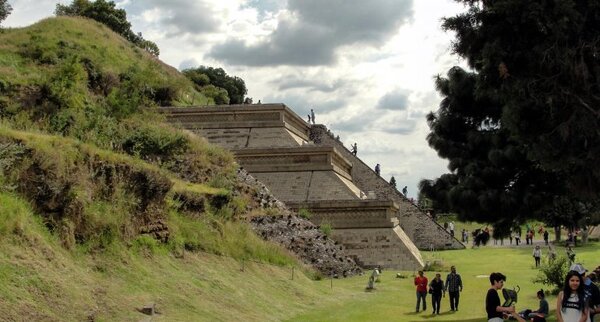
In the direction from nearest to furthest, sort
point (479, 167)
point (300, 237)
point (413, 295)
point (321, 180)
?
point (479, 167), point (413, 295), point (300, 237), point (321, 180)

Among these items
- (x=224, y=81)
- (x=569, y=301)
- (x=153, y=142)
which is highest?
(x=224, y=81)

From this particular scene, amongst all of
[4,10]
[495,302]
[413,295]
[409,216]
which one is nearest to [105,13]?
[4,10]

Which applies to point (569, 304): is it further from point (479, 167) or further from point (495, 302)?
point (479, 167)

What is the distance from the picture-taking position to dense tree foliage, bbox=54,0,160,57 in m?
49.9

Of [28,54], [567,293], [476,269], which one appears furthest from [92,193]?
[28,54]

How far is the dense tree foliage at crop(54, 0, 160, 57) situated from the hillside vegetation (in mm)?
31968

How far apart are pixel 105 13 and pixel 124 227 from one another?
1667 inches

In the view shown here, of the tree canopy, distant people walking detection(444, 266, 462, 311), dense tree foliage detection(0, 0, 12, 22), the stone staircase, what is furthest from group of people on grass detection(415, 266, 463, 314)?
dense tree foliage detection(0, 0, 12, 22)

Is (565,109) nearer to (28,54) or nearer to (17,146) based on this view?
(17,146)

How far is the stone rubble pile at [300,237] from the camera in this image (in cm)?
1795

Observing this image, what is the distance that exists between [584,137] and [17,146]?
29.8 feet

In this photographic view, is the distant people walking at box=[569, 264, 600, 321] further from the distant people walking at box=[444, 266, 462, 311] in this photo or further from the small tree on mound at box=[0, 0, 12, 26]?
the small tree on mound at box=[0, 0, 12, 26]

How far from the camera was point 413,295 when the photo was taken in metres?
16.3

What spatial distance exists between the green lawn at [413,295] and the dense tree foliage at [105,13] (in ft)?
112
